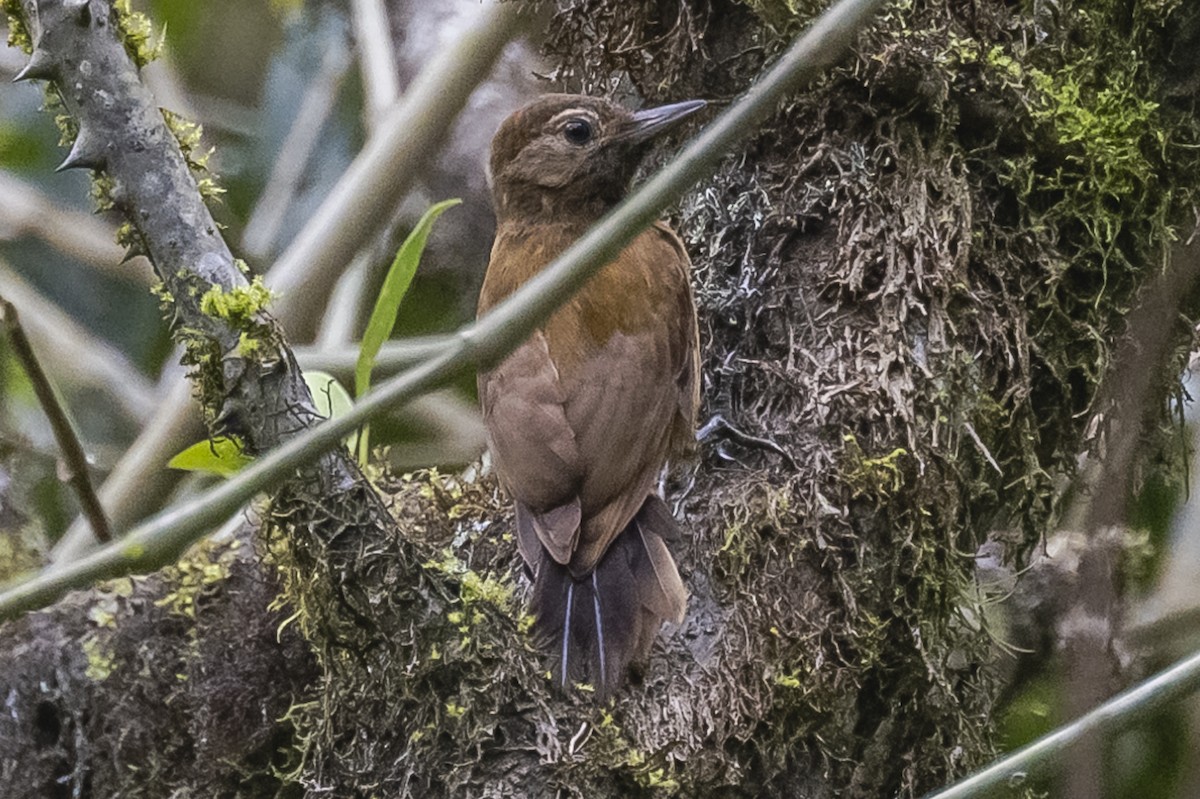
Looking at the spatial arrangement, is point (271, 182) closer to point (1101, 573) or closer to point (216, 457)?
point (216, 457)

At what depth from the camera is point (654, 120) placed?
2994 mm

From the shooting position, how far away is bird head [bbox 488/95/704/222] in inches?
122

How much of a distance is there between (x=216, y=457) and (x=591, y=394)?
82 cm

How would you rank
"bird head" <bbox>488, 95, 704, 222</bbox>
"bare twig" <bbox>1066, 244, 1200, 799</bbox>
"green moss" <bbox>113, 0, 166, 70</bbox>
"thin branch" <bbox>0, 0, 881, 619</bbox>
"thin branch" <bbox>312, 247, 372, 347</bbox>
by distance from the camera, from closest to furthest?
"bare twig" <bbox>1066, 244, 1200, 799</bbox>, "thin branch" <bbox>0, 0, 881, 619</bbox>, "green moss" <bbox>113, 0, 166, 70</bbox>, "bird head" <bbox>488, 95, 704, 222</bbox>, "thin branch" <bbox>312, 247, 372, 347</bbox>

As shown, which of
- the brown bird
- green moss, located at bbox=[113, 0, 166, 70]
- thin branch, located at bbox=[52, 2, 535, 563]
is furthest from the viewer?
thin branch, located at bbox=[52, 2, 535, 563]

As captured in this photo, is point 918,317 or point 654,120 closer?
point 918,317

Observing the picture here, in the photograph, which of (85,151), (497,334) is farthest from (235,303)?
(497,334)

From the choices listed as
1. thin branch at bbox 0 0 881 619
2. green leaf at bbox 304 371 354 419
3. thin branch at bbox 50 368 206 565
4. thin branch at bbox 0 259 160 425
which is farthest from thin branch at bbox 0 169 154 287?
thin branch at bbox 0 0 881 619

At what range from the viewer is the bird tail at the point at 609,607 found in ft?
7.69

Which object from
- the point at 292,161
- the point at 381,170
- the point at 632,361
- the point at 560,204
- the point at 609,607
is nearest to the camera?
the point at 609,607

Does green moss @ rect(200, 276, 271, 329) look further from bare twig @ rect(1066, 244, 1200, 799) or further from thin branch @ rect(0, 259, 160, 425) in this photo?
thin branch @ rect(0, 259, 160, 425)

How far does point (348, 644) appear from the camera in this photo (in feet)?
7.47

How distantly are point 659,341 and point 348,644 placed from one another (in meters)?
0.94

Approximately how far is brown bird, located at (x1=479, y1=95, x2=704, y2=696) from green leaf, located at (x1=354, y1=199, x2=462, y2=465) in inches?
19.9
